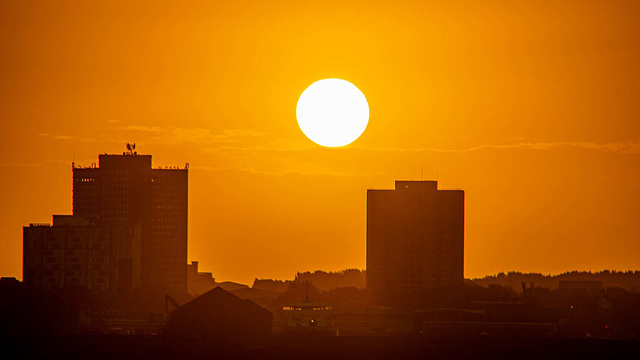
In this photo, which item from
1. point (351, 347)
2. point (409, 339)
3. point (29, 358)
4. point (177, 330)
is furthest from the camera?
point (177, 330)

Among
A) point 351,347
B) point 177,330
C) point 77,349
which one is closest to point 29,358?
point 77,349

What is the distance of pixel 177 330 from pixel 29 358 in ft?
198

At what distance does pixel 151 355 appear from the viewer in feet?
463

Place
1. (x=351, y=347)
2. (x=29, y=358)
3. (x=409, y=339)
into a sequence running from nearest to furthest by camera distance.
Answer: (x=29, y=358)
(x=351, y=347)
(x=409, y=339)

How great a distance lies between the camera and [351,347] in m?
152

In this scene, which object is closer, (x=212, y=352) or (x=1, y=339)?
(x=212, y=352)

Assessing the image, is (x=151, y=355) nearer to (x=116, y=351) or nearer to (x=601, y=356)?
(x=116, y=351)

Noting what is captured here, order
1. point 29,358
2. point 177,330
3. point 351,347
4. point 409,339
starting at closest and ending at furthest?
point 29,358
point 351,347
point 409,339
point 177,330

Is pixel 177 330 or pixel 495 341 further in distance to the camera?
pixel 177 330

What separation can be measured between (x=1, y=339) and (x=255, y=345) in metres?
24.3

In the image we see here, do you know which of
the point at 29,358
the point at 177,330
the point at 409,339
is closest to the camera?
the point at 29,358

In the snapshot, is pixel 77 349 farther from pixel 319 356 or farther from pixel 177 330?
pixel 177 330

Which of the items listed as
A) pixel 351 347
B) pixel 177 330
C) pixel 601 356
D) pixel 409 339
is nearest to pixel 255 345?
pixel 351 347

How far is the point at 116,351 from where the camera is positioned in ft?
475
